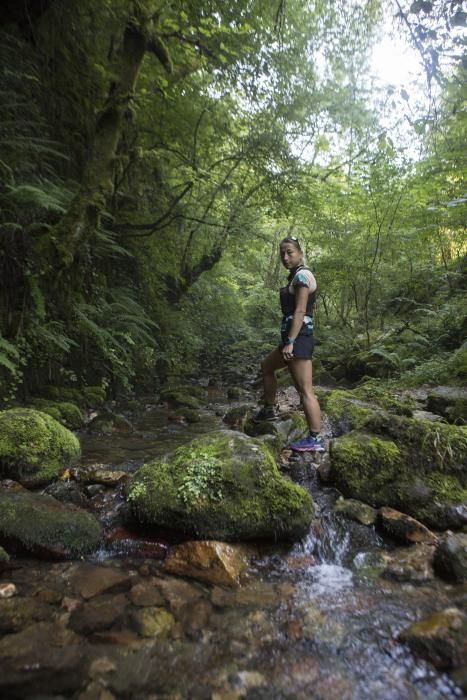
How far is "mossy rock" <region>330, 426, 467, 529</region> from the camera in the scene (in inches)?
129

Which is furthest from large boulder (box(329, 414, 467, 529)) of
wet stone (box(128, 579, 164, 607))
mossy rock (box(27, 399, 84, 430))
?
mossy rock (box(27, 399, 84, 430))

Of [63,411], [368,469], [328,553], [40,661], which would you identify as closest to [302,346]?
[368,469]

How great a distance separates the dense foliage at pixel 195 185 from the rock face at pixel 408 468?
217 cm

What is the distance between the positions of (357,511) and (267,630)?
147 centimetres

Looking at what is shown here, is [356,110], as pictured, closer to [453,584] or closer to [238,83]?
[238,83]

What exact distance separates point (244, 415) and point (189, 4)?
7.86 metres

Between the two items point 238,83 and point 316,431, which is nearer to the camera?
point 316,431

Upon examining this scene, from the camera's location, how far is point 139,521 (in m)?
3.05

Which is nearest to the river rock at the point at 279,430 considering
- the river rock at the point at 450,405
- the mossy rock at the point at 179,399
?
the river rock at the point at 450,405

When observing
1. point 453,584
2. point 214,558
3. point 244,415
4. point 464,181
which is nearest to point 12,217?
point 244,415

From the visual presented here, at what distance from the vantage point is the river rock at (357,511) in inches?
126

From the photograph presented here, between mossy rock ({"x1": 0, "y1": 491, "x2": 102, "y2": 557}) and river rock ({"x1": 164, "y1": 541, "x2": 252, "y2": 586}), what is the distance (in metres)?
0.62

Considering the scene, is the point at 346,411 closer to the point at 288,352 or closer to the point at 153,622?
the point at 288,352

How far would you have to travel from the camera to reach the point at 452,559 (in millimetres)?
2477
